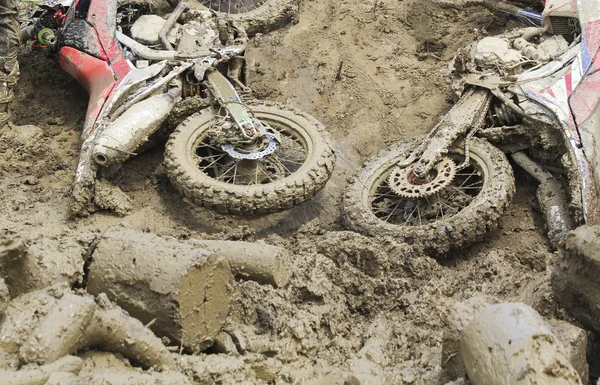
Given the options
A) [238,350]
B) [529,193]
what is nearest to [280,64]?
[529,193]

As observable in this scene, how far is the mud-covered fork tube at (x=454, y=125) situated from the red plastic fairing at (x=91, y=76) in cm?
286

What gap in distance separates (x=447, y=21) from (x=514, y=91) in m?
2.41

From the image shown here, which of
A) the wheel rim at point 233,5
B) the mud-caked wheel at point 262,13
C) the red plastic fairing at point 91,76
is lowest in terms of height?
the wheel rim at point 233,5

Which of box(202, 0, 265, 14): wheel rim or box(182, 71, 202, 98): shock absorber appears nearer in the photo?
box(182, 71, 202, 98): shock absorber

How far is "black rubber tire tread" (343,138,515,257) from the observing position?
6672mm

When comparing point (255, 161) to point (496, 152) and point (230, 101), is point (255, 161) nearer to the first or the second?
point (230, 101)

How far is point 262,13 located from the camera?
31.6 ft

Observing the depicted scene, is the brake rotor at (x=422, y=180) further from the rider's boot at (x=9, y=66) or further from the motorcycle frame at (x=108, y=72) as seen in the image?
the rider's boot at (x=9, y=66)

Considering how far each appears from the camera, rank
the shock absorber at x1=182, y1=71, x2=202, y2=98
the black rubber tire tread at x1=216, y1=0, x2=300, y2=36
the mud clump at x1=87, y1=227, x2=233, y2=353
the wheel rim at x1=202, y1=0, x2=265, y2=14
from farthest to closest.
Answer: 1. the wheel rim at x1=202, y1=0, x2=265, y2=14
2. the black rubber tire tread at x1=216, y1=0, x2=300, y2=36
3. the shock absorber at x1=182, y1=71, x2=202, y2=98
4. the mud clump at x1=87, y1=227, x2=233, y2=353

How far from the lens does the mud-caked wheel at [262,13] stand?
9523 mm

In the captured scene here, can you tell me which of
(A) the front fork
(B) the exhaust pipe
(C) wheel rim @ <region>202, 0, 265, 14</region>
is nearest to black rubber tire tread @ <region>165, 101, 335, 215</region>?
(B) the exhaust pipe

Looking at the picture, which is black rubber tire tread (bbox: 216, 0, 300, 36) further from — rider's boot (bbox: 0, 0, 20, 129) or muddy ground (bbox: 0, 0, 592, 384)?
rider's boot (bbox: 0, 0, 20, 129)

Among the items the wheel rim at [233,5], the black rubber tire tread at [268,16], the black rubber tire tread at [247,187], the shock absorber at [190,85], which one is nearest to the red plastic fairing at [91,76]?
the shock absorber at [190,85]

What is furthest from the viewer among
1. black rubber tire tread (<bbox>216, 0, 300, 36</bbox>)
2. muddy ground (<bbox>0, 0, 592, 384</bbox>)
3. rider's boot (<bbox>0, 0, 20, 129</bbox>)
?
black rubber tire tread (<bbox>216, 0, 300, 36</bbox>)
